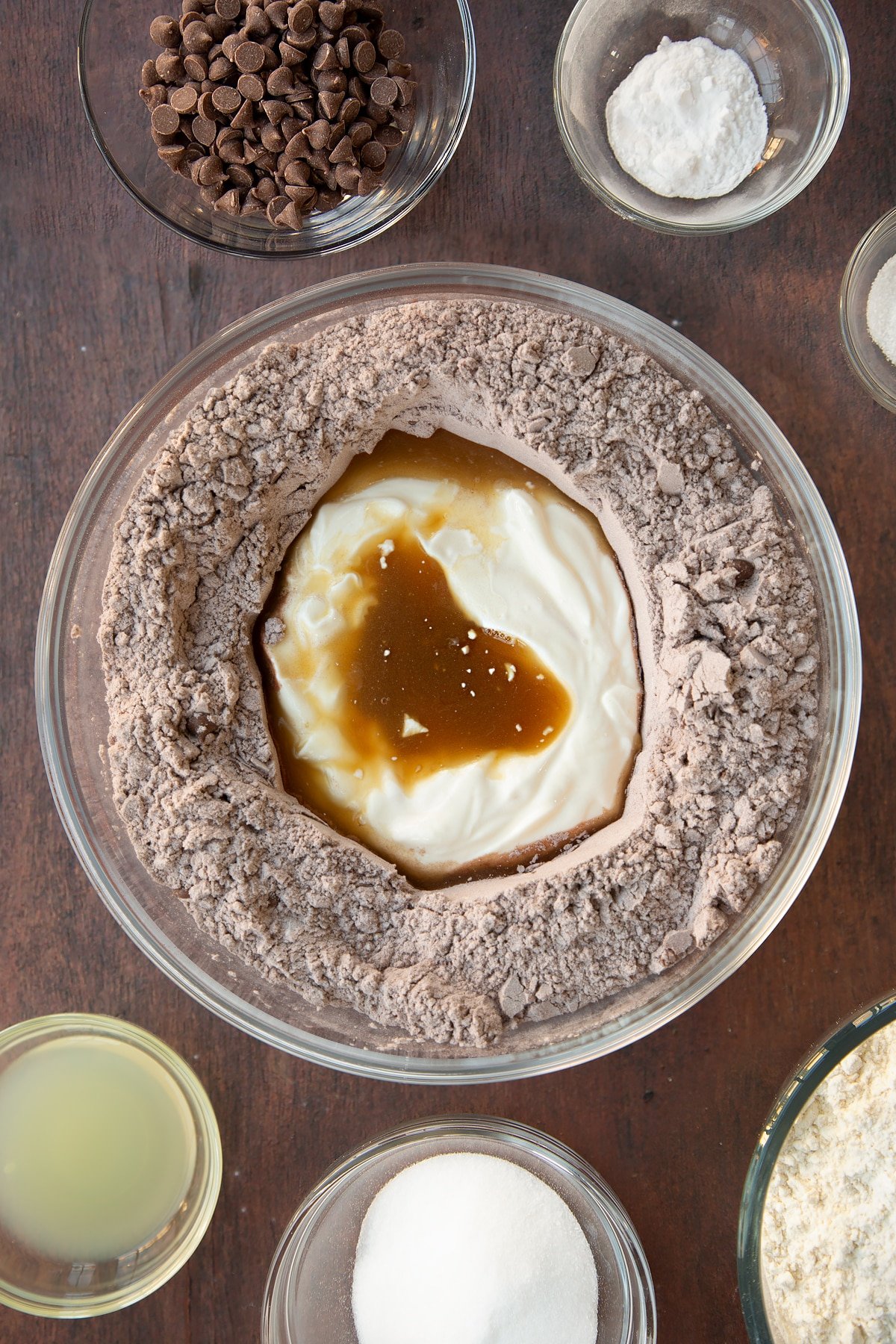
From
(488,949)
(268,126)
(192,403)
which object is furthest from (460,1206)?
(268,126)

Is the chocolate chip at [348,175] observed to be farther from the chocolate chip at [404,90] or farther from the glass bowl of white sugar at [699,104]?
the glass bowl of white sugar at [699,104]

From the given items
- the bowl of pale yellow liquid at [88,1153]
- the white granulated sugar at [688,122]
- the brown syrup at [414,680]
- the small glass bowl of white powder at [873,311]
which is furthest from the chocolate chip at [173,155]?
the bowl of pale yellow liquid at [88,1153]

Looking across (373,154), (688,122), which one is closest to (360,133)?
(373,154)

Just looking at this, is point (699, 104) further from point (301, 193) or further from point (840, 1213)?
point (840, 1213)

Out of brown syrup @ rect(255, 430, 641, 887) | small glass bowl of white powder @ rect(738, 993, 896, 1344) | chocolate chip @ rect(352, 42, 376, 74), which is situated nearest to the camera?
small glass bowl of white powder @ rect(738, 993, 896, 1344)

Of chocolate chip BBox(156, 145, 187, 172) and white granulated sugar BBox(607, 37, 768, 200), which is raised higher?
chocolate chip BBox(156, 145, 187, 172)

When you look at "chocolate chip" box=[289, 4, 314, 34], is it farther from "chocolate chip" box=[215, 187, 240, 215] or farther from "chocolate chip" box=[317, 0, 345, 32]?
"chocolate chip" box=[215, 187, 240, 215]

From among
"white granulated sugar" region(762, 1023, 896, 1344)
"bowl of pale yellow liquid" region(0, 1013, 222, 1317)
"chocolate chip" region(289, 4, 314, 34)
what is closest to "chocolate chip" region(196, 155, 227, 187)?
"chocolate chip" region(289, 4, 314, 34)
